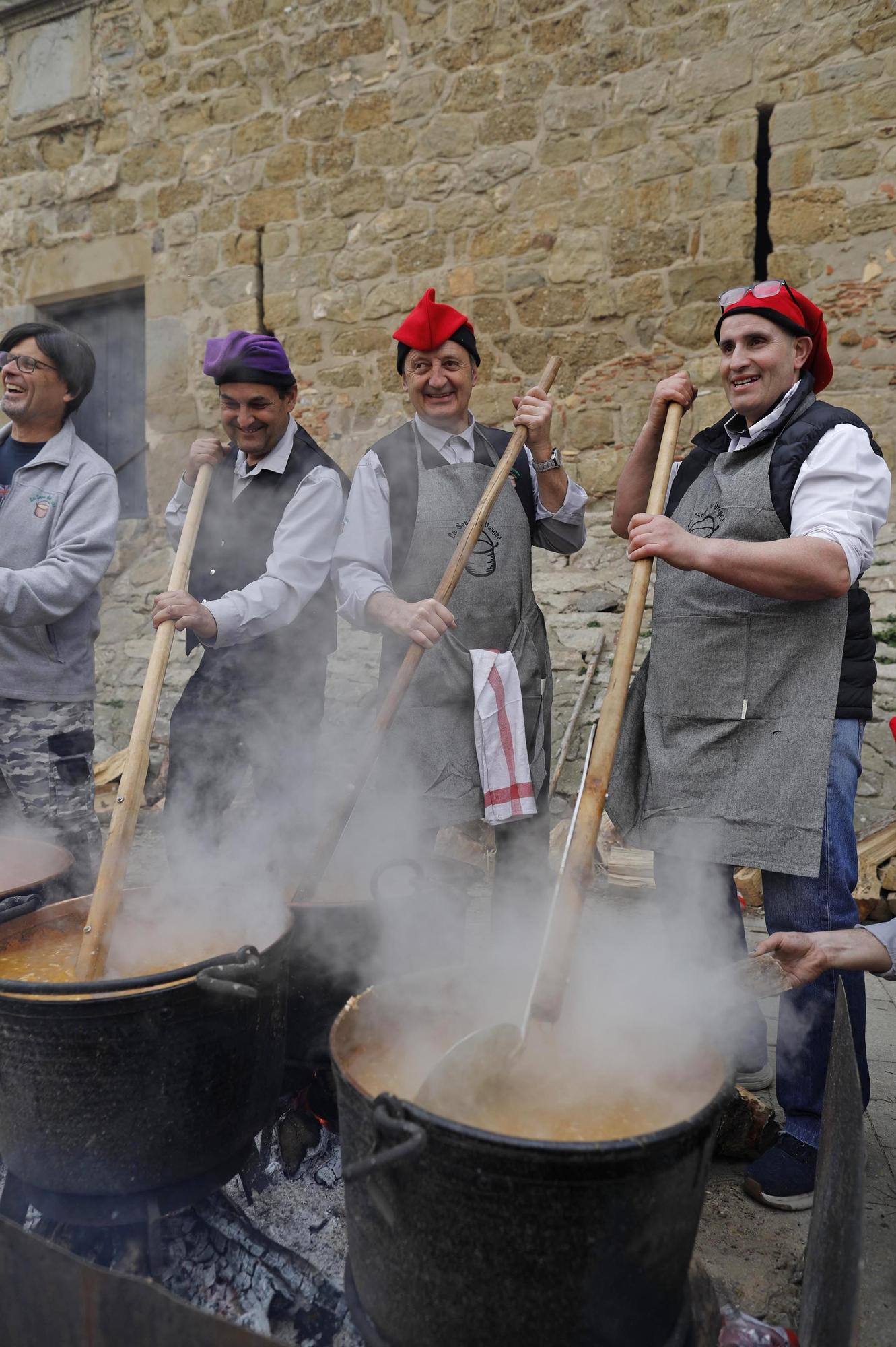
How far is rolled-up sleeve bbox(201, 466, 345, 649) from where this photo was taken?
9.51 ft

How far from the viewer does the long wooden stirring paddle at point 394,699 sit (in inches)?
104

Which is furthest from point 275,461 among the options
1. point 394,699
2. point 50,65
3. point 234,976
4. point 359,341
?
point 50,65

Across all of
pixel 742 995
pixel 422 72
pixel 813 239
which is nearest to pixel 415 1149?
pixel 742 995

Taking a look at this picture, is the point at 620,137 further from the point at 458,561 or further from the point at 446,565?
the point at 458,561

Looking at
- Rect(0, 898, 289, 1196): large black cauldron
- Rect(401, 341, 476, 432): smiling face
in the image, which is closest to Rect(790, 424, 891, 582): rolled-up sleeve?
Rect(401, 341, 476, 432): smiling face

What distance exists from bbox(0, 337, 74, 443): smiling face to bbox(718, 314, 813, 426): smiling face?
7.64 ft

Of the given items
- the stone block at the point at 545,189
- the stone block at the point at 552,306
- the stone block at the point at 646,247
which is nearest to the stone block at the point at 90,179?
the stone block at the point at 545,189

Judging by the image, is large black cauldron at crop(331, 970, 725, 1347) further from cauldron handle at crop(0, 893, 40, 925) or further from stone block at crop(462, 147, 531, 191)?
stone block at crop(462, 147, 531, 191)

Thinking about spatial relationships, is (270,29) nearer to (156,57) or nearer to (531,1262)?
(156,57)

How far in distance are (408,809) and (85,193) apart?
6885 mm

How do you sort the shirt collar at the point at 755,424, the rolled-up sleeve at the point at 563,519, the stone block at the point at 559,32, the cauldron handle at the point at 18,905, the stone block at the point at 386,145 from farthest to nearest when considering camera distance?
1. the stone block at the point at 386,145
2. the stone block at the point at 559,32
3. the rolled-up sleeve at the point at 563,519
4. the shirt collar at the point at 755,424
5. the cauldron handle at the point at 18,905

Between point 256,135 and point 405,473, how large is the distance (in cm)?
523

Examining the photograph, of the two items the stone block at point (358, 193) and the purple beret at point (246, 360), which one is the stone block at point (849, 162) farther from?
the purple beret at point (246, 360)

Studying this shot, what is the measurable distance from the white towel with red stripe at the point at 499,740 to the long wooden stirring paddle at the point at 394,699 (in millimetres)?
285
